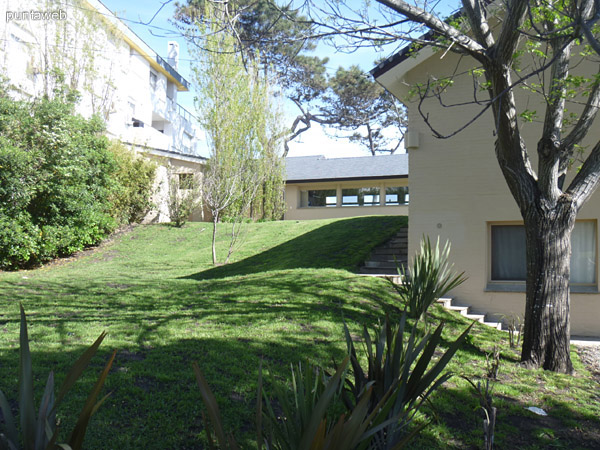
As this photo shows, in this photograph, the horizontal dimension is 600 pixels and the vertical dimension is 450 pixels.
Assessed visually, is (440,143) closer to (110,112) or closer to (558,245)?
(558,245)

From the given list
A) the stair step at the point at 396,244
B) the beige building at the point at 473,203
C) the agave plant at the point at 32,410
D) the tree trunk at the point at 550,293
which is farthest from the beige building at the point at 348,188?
the agave plant at the point at 32,410

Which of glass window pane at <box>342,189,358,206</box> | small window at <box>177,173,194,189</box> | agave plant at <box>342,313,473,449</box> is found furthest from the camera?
glass window pane at <box>342,189,358,206</box>

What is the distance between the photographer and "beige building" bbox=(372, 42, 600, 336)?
9.38 m

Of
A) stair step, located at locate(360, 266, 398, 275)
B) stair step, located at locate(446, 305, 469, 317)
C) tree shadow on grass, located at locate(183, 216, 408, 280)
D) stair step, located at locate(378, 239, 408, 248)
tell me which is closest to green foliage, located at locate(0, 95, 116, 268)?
tree shadow on grass, located at locate(183, 216, 408, 280)

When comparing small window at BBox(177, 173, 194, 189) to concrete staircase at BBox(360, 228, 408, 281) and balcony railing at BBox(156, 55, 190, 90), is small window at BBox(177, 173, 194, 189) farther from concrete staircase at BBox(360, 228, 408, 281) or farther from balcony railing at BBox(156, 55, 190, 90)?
concrete staircase at BBox(360, 228, 408, 281)

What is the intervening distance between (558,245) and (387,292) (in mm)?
3285

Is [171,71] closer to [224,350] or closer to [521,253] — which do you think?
[521,253]

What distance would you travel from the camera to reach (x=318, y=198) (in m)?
27.3

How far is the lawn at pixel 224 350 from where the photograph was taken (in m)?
3.74

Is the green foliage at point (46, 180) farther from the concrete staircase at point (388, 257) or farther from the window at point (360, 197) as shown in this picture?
the window at point (360, 197)

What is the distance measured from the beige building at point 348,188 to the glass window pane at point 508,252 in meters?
14.4

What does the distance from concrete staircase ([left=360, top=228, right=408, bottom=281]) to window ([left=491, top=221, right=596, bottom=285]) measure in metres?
2.12

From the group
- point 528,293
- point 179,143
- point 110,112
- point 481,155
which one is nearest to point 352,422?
point 528,293

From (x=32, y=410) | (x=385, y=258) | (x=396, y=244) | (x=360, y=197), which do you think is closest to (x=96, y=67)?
(x=360, y=197)
